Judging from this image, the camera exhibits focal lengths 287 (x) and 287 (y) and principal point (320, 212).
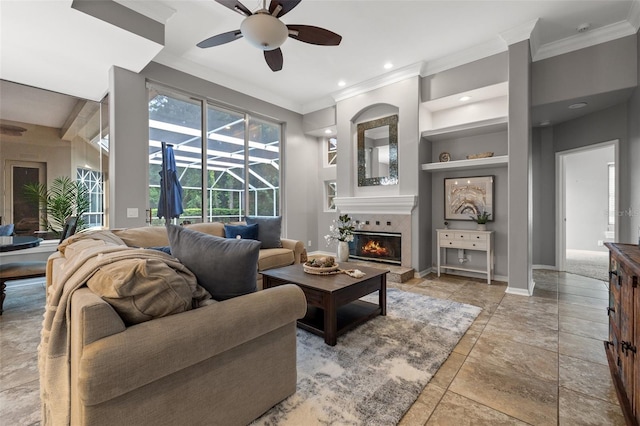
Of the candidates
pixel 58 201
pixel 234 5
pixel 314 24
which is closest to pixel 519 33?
pixel 314 24

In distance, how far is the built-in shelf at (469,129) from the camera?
4043 mm

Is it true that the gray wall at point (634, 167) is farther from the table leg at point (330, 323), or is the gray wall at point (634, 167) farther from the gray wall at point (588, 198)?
the table leg at point (330, 323)

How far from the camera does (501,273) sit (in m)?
4.39

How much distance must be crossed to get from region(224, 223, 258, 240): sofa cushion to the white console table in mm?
2889

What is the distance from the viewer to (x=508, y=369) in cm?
198

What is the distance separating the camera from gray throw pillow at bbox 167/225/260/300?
144cm

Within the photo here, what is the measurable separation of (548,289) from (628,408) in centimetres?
286

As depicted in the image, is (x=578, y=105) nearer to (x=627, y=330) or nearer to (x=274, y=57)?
(x=627, y=330)

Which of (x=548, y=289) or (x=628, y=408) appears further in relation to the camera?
(x=548, y=289)

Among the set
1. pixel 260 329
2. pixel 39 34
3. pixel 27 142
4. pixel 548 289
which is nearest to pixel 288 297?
pixel 260 329

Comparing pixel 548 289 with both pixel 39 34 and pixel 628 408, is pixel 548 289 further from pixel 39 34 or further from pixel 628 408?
pixel 39 34

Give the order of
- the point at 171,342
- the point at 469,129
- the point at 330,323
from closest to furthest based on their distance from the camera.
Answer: the point at 171,342 < the point at 330,323 < the point at 469,129

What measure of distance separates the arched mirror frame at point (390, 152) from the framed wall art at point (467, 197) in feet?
2.95

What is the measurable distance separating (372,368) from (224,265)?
4.22 feet
